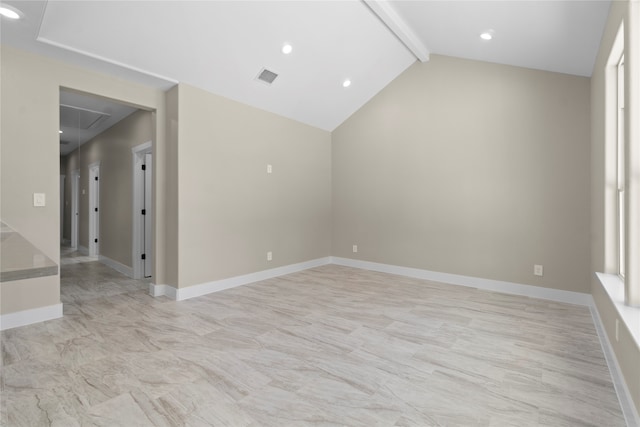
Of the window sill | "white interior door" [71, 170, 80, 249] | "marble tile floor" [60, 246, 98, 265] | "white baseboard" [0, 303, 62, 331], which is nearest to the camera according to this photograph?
the window sill

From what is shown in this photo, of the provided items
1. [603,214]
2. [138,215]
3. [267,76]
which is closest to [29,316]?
[138,215]

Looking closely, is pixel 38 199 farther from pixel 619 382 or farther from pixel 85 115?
pixel 619 382

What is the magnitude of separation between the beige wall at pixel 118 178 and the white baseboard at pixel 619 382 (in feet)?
18.4

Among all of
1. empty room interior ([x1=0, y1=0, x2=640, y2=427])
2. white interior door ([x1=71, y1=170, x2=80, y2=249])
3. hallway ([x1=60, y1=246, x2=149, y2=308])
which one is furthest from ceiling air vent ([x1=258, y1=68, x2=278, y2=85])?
white interior door ([x1=71, y1=170, x2=80, y2=249])

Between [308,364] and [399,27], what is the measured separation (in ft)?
13.0

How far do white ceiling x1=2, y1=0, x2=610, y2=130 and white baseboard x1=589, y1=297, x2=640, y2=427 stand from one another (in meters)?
2.66

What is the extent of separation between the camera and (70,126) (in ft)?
21.0

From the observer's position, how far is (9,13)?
2.57 meters

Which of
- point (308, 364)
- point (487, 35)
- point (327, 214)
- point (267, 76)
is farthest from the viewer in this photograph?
point (327, 214)

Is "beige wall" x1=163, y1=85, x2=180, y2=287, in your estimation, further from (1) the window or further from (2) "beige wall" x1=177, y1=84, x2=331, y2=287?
(1) the window

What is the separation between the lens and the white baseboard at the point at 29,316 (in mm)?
2998

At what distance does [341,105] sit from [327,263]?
2943 mm

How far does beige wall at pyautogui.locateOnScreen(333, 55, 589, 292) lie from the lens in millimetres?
3893

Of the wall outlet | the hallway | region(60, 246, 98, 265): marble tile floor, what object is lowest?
the hallway
